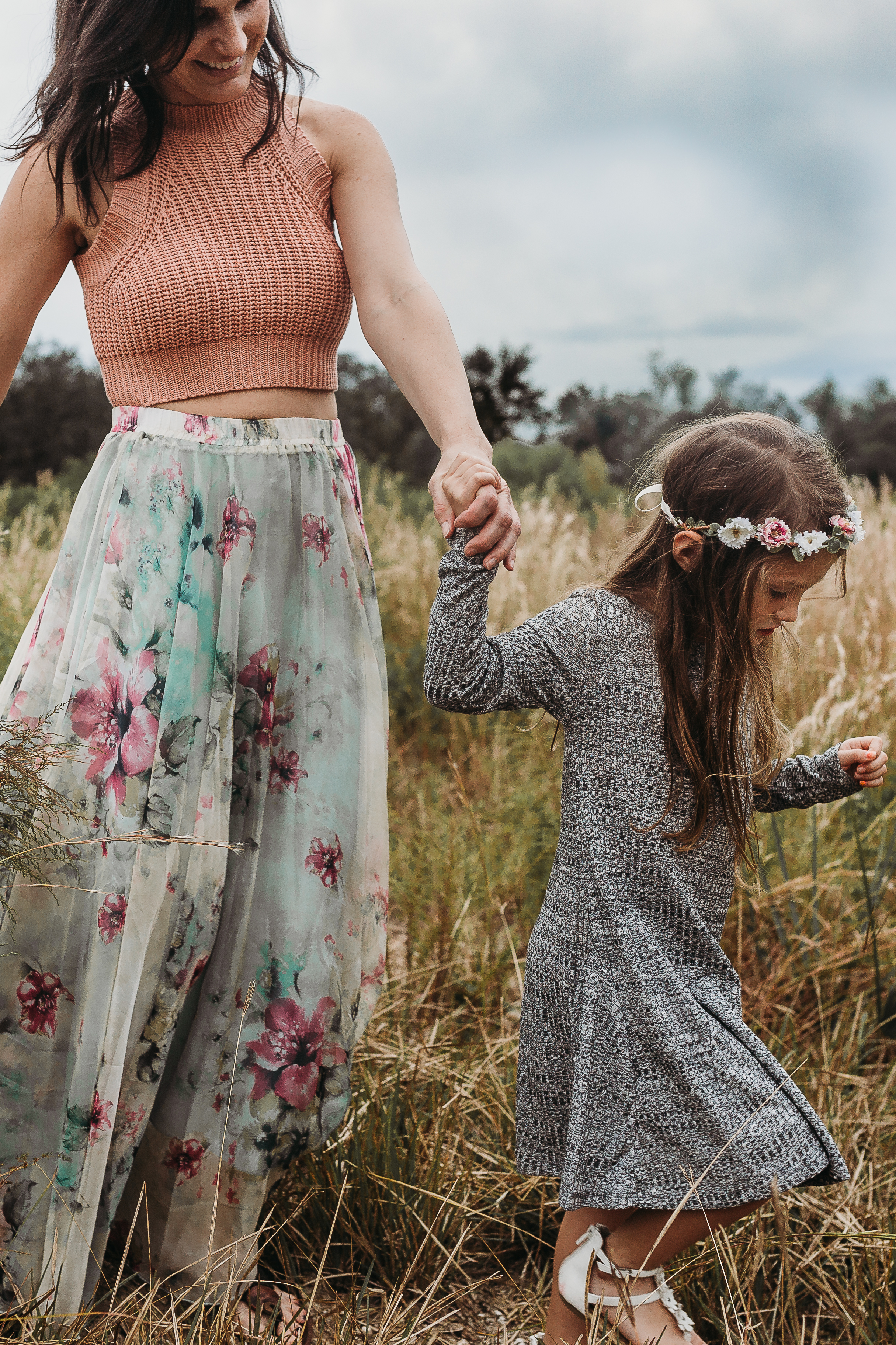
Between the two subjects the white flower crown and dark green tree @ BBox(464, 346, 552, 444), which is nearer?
the white flower crown

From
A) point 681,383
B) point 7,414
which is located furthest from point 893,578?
point 7,414

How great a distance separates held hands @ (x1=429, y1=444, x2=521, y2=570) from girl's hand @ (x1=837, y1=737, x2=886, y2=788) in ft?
1.96

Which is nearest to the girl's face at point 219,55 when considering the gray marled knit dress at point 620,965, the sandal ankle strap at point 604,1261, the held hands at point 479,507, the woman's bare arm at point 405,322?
the woman's bare arm at point 405,322

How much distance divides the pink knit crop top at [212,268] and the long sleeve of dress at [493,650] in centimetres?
44

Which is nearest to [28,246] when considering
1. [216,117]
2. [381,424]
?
[216,117]

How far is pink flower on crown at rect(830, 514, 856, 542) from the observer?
1488 mm

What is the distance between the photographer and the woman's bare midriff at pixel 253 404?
153cm

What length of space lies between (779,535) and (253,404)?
0.74 metres

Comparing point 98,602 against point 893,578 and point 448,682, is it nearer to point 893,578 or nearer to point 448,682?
point 448,682

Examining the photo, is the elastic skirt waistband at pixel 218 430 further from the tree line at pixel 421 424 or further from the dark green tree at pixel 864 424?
the dark green tree at pixel 864 424

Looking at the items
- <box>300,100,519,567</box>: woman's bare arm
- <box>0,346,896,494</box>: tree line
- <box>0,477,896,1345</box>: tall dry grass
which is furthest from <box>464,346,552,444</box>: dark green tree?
<box>300,100,519,567</box>: woman's bare arm

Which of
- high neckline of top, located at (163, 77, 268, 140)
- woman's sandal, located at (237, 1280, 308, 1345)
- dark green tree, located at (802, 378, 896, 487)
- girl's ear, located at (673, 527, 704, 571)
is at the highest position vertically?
dark green tree, located at (802, 378, 896, 487)

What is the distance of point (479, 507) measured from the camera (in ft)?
4.27

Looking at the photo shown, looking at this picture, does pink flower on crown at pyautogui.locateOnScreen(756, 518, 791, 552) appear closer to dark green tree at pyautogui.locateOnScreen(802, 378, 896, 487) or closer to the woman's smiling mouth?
the woman's smiling mouth
